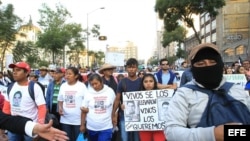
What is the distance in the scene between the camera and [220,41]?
7312 cm

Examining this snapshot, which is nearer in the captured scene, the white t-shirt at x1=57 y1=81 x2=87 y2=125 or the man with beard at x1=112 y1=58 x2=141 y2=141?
the man with beard at x1=112 y1=58 x2=141 y2=141

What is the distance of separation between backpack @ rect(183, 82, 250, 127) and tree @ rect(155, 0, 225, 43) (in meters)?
33.9

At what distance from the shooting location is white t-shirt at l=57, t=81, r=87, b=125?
290 inches

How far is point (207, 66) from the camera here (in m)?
2.66

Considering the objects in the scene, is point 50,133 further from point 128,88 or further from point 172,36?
point 172,36

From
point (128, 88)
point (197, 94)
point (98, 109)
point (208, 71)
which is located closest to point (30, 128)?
point (197, 94)

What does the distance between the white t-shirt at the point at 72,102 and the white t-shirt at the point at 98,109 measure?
42cm

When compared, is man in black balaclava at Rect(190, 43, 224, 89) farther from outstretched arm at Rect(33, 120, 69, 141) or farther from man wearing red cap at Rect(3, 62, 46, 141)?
man wearing red cap at Rect(3, 62, 46, 141)

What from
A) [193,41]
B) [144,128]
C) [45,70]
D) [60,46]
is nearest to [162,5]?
[60,46]

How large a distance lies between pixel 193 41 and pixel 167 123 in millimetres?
109627

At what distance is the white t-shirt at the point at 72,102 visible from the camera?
7.36 m

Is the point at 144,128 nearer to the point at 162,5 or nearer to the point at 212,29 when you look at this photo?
the point at 162,5

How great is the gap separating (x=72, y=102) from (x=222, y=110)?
515 centimetres

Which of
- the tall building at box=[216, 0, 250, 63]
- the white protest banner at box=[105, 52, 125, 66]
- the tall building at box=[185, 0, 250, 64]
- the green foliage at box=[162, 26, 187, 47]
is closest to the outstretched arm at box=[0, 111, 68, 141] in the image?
the white protest banner at box=[105, 52, 125, 66]
